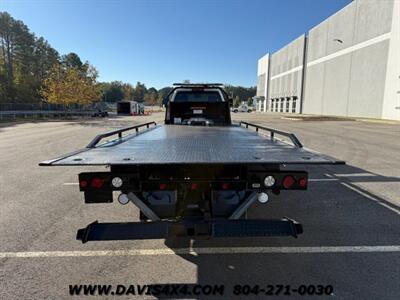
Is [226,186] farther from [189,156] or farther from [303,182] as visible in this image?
[303,182]


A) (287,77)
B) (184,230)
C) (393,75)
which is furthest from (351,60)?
(184,230)

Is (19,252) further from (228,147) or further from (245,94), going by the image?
(245,94)

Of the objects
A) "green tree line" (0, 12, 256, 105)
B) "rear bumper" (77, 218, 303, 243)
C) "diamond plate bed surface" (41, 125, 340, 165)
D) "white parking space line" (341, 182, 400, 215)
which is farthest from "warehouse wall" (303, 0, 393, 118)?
"rear bumper" (77, 218, 303, 243)

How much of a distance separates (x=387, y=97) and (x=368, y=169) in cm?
2993

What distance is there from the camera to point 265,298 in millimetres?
2783

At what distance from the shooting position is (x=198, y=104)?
8250mm

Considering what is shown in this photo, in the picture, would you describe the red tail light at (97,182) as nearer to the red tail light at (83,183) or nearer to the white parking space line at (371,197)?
the red tail light at (83,183)

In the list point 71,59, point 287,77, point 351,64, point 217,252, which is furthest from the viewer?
point 71,59

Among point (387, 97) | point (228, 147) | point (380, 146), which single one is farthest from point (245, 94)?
point (228, 147)

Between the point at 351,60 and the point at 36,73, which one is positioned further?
the point at 36,73

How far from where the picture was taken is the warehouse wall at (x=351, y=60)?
1355 inches

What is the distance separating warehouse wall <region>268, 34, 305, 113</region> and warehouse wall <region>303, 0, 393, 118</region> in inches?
214

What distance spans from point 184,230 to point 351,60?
4536cm

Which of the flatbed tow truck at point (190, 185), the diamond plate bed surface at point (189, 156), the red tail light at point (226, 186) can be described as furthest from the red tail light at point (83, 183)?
the red tail light at point (226, 186)
